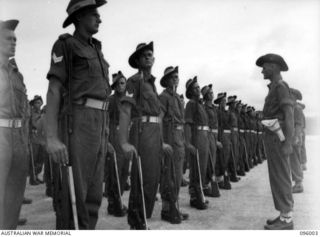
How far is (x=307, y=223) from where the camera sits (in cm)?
489

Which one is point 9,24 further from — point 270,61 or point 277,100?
point 277,100

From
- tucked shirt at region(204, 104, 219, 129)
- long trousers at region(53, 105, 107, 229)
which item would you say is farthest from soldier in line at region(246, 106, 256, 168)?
long trousers at region(53, 105, 107, 229)

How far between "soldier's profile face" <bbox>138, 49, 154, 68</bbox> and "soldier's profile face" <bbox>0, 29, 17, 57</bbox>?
151 centimetres

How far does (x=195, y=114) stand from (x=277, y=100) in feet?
6.58

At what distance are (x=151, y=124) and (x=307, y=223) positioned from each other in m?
2.55

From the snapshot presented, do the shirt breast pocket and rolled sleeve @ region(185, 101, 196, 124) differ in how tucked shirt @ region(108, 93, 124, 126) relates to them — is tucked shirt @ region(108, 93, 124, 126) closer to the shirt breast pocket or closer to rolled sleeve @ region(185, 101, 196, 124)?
rolled sleeve @ region(185, 101, 196, 124)

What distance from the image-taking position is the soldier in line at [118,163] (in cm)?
546

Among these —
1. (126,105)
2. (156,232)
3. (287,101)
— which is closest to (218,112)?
(287,101)

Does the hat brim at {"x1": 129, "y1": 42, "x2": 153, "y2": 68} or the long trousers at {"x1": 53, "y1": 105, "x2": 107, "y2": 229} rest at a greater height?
the hat brim at {"x1": 129, "y1": 42, "x2": 153, "y2": 68}

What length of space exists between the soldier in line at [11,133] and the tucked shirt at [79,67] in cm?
113

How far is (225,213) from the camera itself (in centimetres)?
555

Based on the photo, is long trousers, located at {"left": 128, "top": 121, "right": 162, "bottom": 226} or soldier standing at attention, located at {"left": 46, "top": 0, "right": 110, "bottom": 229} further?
long trousers, located at {"left": 128, "top": 121, "right": 162, "bottom": 226}

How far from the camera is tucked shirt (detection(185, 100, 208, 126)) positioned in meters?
6.43

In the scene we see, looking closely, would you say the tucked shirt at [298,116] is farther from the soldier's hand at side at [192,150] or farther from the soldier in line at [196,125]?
the soldier's hand at side at [192,150]
